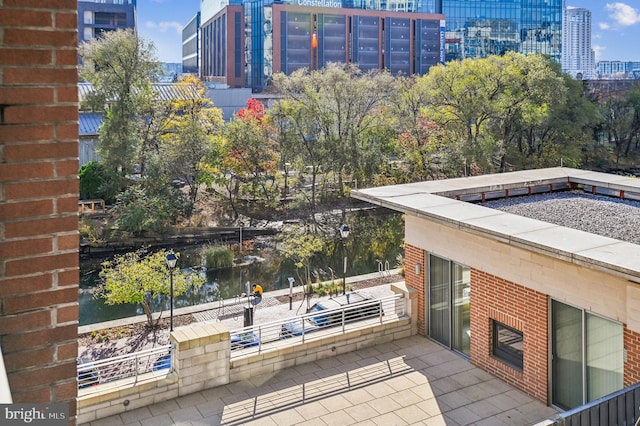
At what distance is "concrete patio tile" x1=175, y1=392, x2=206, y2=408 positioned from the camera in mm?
10836

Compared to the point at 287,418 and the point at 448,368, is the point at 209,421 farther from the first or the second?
the point at 448,368

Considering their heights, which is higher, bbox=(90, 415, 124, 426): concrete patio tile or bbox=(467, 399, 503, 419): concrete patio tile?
bbox=(467, 399, 503, 419): concrete patio tile

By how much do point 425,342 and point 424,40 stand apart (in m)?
78.5

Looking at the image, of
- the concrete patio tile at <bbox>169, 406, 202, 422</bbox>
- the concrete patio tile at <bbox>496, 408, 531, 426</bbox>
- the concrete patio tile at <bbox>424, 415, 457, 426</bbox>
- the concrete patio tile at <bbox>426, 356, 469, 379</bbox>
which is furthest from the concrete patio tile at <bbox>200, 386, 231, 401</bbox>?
the concrete patio tile at <bbox>496, 408, 531, 426</bbox>

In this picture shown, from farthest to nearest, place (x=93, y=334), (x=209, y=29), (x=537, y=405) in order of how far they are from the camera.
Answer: (x=209, y=29) < (x=93, y=334) < (x=537, y=405)

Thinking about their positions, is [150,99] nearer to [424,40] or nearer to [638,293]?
[638,293]

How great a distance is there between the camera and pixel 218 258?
3025 cm

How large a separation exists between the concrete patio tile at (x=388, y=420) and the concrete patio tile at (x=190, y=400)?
128 inches

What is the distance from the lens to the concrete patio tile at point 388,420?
10148mm

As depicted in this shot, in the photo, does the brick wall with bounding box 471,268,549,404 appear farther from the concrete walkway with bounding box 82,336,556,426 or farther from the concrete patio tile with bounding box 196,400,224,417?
the concrete patio tile with bounding box 196,400,224,417

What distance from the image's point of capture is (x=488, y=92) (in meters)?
39.6

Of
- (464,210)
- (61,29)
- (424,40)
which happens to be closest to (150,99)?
(464,210)

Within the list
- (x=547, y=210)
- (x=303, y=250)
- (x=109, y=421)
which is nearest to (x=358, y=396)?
(x=109, y=421)

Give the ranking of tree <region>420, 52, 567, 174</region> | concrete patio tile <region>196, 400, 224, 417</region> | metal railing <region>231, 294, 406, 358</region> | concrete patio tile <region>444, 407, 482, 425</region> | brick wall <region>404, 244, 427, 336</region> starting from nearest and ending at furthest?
1. concrete patio tile <region>444, 407, 482, 425</region>
2. concrete patio tile <region>196, 400, 224, 417</region>
3. metal railing <region>231, 294, 406, 358</region>
4. brick wall <region>404, 244, 427, 336</region>
5. tree <region>420, 52, 567, 174</region>
